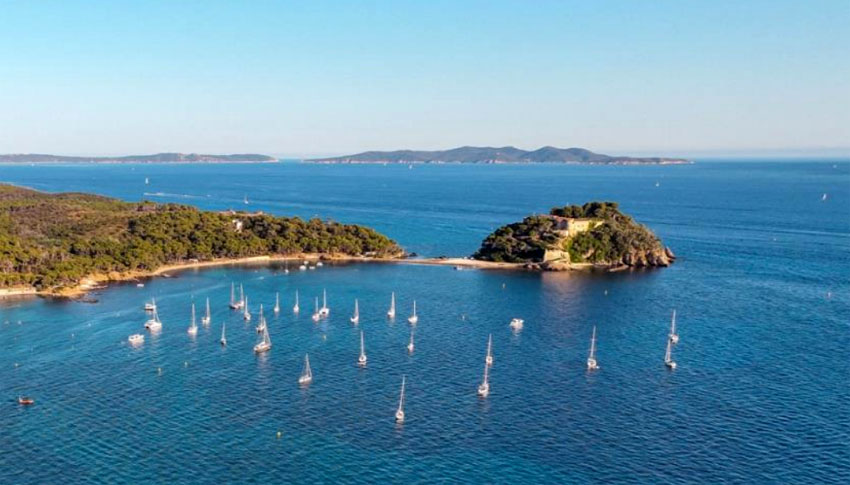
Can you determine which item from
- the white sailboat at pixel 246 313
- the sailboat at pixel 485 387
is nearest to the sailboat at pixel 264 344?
the white sailboat at pixel 246 313

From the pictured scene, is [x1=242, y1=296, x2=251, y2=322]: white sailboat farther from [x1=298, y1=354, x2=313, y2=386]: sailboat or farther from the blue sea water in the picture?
[x1=298, y1=354, x2=313, y2=386]: sailboat

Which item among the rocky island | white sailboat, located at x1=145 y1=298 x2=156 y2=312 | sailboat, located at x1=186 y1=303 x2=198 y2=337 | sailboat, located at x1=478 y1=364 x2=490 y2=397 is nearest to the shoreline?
the rocky island

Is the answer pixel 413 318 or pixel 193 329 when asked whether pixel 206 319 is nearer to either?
pixel 193 329

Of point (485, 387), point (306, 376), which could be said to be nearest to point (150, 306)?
point (306, 376)

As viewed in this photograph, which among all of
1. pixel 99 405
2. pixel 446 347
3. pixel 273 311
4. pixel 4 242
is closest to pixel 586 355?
pixel 446 347

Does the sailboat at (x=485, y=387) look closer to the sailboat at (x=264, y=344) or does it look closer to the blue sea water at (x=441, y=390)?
the blue sea water at (x=441, y=390)
